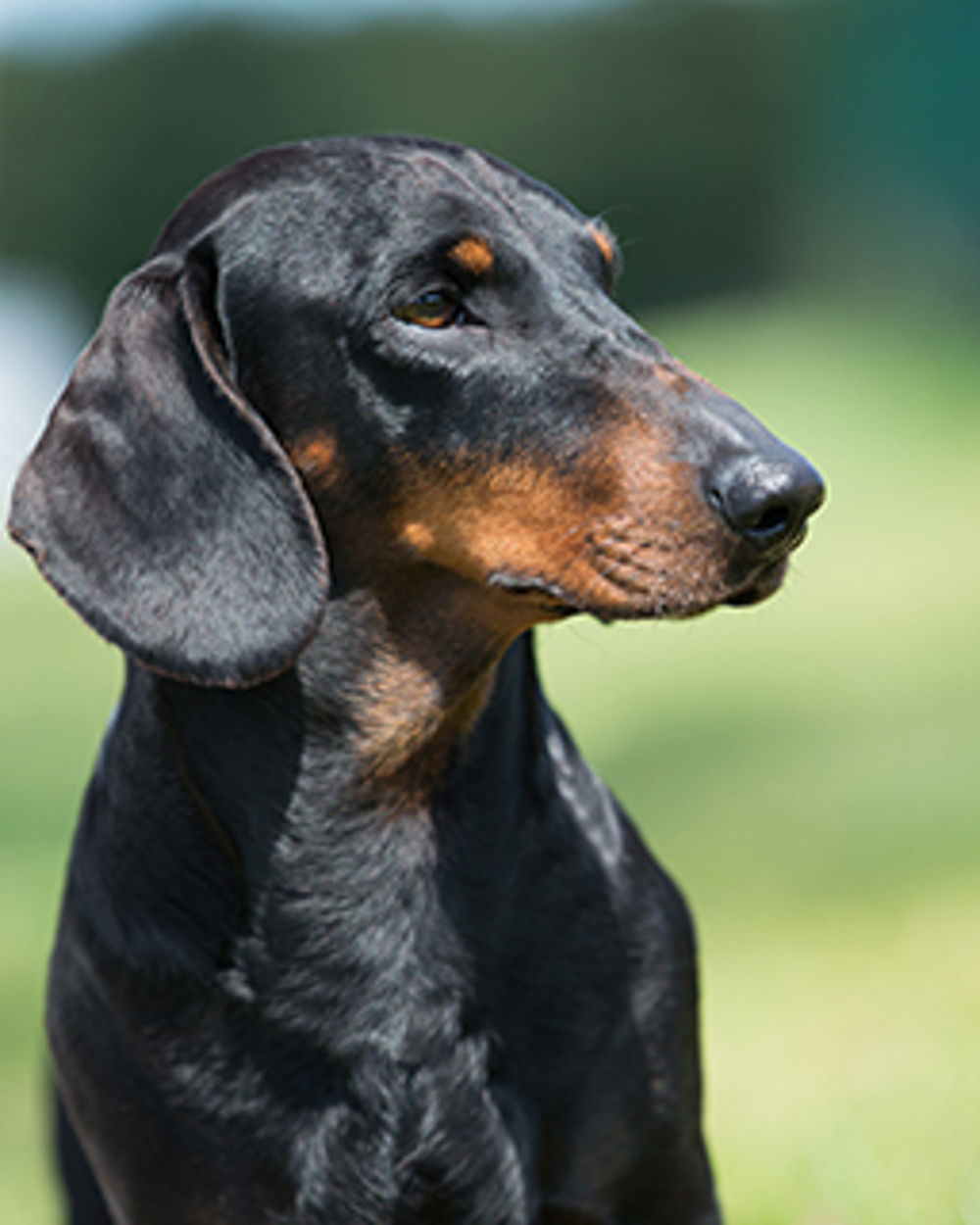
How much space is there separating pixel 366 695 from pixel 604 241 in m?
0.85

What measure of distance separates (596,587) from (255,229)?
2.59ft

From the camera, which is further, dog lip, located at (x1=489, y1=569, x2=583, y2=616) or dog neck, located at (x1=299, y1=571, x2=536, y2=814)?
dog neck, located at (x1=299, y1=571, x2=536, y2=814)

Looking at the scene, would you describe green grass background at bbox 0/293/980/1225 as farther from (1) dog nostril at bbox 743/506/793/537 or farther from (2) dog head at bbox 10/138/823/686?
(1) dog nostril at bbox 743/506/793/537

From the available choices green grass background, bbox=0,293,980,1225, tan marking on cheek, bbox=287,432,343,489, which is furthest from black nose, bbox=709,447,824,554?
tan marking on cheek, bbox=287,432,343,489

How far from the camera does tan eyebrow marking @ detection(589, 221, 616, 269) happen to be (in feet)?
9.53

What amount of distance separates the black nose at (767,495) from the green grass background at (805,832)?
0.44m

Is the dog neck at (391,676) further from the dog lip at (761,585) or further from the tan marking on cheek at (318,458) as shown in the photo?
the dog lip at (761,585)

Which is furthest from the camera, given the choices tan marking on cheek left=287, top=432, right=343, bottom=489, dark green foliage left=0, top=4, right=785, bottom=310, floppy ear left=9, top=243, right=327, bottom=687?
dark green foliage left=0, top=4, right=785, bottom=310

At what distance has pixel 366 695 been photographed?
2830mm

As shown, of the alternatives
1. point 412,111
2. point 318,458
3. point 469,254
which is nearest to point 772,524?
point 469,254

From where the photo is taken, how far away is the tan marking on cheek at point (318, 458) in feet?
8.91

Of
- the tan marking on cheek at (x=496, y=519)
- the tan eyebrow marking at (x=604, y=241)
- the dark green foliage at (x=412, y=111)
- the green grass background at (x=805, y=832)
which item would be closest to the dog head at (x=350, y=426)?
the tan marking on cheek at (x=496, y=519)

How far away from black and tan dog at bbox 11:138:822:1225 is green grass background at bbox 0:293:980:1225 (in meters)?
0.34

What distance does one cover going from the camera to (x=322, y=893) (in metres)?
2.82
